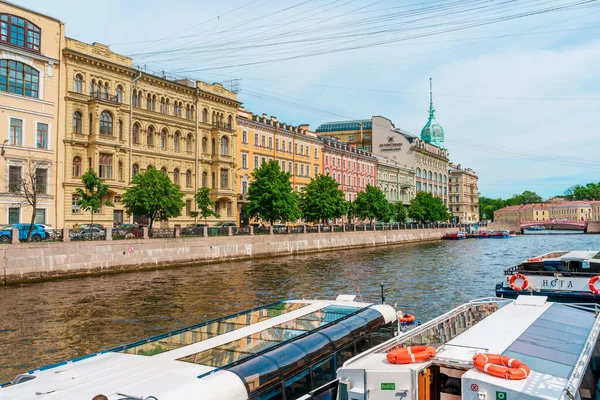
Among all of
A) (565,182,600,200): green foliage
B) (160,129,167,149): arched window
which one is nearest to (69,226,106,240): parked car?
(160,129,167,149): arched window

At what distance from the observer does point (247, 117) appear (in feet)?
184

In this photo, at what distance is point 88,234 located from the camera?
28.5m

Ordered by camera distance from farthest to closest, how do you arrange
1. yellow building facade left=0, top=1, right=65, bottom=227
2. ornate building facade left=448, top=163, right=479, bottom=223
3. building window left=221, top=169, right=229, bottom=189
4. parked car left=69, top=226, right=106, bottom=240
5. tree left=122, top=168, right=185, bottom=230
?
1. ornate building facade left=448, top=163, right=479, bottom=223
2. building window left=221, top=169, right=229, bottom=189
3. tree left=122, top=168, right=185, bottom=230
4. yellow building facade left=0, top=1, right=65, bottom=227
5. parked car left=69, top=226, right=106, bottom=240

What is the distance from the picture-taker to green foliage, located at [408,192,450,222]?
287 feet

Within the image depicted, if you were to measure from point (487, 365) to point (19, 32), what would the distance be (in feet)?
123

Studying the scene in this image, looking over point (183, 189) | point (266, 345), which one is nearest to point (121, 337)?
point (266, 345)

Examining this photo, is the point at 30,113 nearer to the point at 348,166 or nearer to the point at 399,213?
the point at 348,166

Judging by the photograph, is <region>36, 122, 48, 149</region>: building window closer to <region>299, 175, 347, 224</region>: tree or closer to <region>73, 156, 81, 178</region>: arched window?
<region>73, 156, 81, 178</region>: arched window

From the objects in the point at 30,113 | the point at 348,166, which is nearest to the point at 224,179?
the point at 30,113

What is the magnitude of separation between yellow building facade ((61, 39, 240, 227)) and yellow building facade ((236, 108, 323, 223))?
203 cm

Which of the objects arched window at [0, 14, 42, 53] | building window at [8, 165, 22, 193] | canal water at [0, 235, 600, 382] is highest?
arched window at [0, 14, 42, 53]

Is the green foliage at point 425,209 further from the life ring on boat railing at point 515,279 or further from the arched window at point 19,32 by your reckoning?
the life ring on boat railing at point 515,279

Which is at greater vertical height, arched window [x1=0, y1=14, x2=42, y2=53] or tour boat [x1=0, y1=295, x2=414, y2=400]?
arched window [x1=0, y1=14, x2=42, y2=53]

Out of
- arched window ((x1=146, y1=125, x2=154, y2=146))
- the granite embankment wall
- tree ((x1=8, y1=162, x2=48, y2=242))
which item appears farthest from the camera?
arched window ((x1=146, y1=125, x2=154, y2=146))
